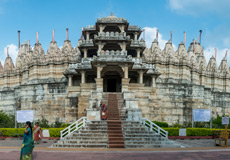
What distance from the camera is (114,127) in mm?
20078

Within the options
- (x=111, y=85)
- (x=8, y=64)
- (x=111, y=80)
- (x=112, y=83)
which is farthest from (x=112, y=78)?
(x=8, y=64)

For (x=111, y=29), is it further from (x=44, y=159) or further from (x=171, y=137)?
(x=44, y=159)

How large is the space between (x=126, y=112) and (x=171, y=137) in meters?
5.37

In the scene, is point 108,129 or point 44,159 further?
point 108,129

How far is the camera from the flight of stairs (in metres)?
18.1

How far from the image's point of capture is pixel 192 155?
14734 mm

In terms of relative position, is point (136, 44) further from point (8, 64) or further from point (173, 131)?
point (8, 64)

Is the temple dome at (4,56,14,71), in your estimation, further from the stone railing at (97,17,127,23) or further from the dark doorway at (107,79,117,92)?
the dark doorway at (107,79,117,92)

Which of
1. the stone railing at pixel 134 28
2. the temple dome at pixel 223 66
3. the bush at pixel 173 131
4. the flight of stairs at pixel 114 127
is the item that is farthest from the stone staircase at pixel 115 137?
the temple dome at pixel 223 66

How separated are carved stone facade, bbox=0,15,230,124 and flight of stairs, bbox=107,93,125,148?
2.81 meters

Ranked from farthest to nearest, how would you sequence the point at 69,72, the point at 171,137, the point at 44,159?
1. the point at 69,72
2. the point at 171,137
3. the point at 44,159

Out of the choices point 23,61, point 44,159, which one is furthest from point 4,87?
point 44,159

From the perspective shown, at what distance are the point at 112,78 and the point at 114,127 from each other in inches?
626

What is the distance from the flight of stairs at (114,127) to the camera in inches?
712
